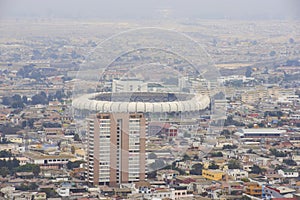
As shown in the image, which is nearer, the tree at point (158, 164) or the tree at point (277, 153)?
the tree at point (158, 164)

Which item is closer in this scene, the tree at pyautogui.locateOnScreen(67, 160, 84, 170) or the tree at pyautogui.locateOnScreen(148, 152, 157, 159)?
the tree at pyautogui.locateOnScreen(148, 152, 157, 159)

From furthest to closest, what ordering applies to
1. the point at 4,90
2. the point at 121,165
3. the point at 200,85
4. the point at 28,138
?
1. the point at 4,90
2. the point at 200,85
3. the point at 28,138
4. the point at 121,165

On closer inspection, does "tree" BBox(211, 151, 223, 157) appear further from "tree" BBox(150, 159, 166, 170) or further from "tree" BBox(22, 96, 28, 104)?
"tree" BBox(22, 96, 28, 104)

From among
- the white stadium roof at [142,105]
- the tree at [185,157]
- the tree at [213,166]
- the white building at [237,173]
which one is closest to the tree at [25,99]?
the white stadium roof at [142,105]

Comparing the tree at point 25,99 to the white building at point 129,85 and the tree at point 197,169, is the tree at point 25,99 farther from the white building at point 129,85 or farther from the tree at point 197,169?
the tree at point 197,169

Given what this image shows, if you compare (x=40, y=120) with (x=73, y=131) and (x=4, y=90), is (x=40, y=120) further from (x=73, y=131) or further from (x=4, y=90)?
(x=4, y=90)

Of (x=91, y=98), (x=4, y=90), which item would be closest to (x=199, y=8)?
(x=4, y=90)

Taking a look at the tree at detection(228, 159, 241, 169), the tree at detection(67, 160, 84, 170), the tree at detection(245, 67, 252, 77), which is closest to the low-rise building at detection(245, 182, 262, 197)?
the tree at detection(228, 159, 241, 169)

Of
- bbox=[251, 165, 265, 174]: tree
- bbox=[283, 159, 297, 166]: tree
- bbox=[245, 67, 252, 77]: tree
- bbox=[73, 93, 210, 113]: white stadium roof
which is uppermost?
bbox=[245, 67, 252, 77]: tree
